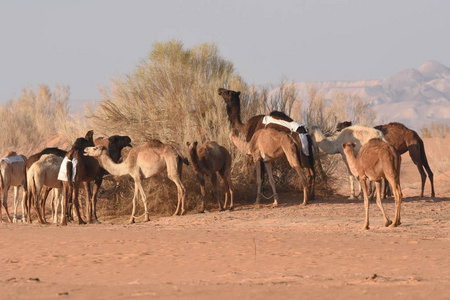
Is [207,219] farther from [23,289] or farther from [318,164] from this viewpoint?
[23,289]

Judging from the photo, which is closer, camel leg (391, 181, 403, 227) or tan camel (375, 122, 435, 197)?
camel leg (391, 181, 403, 227)

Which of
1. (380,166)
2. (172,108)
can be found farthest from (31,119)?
(380,166)

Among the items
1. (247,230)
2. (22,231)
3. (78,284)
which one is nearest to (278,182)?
(247,230)

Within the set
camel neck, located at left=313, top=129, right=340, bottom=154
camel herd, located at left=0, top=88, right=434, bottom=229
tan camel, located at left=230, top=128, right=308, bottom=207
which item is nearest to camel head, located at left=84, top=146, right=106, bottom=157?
camel herd, located at left=0, top=88, right=434, bottom=229

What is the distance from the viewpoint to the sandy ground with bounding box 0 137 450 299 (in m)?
8.19

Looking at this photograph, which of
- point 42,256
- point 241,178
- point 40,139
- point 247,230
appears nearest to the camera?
point 42,256

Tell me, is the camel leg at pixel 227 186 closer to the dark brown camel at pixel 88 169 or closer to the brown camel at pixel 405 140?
the dark brown camel at pixel 88 169

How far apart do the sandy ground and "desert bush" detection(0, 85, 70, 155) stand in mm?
22487

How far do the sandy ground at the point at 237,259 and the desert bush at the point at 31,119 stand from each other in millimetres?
22487

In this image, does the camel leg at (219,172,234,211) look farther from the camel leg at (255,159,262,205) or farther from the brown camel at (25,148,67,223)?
the brown camel at (25,148,67,223)

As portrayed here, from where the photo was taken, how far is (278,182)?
878 inches

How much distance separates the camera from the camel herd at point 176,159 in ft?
57.5

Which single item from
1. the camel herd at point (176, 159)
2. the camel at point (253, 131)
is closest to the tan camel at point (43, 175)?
the camel herd at point (176, 159)

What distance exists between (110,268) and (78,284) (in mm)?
1415
